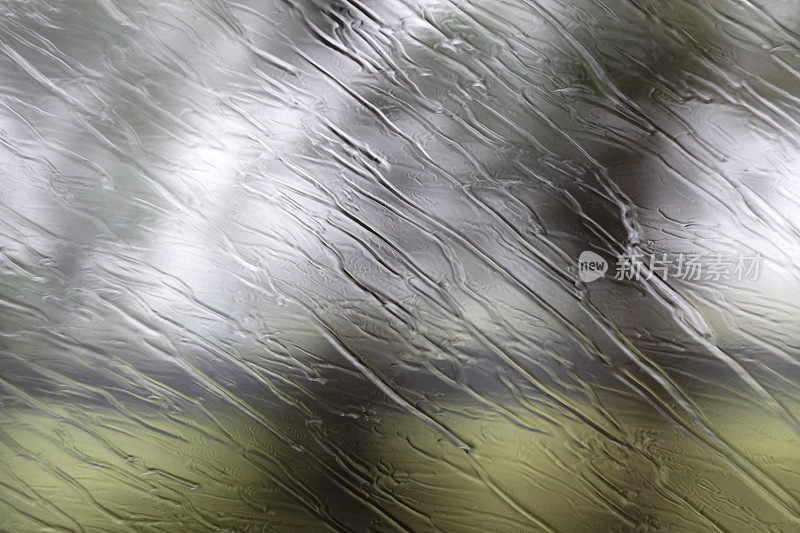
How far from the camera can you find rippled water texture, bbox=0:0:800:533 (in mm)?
990

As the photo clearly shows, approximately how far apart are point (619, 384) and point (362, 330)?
471 millimetres

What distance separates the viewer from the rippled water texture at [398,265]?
0.99 meters

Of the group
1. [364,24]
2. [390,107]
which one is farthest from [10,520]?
[364,24]

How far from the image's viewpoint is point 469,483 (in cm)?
99

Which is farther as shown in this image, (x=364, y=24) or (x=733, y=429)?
(x=364, y=24)

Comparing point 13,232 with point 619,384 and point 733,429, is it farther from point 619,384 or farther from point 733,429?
point 733,429

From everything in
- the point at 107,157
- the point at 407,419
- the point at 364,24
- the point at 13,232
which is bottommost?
the point at 407,419

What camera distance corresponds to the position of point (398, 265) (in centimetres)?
103
